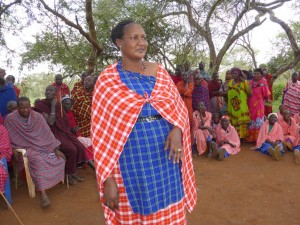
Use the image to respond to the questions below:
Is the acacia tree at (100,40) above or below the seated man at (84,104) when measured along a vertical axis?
above

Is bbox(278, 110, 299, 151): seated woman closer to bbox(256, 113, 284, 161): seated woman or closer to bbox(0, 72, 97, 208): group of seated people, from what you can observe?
bbox(256, 113, 284, 161): seated woman

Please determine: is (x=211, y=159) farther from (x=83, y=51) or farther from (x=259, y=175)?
(x=83, y=51)

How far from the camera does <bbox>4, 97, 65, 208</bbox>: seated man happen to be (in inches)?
160

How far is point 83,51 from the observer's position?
1016 cm

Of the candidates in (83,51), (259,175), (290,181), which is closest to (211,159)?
(259,175)

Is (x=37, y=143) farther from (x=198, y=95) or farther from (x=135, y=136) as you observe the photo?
(x=198, y=95)

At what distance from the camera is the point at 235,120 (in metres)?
6.70

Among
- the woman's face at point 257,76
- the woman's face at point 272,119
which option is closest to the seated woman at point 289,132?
the woman's face at point 272,119

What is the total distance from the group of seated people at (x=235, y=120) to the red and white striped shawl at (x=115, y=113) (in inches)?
160

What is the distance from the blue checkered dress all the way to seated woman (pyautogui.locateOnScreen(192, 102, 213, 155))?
4.31 m

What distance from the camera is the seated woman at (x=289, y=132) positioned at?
19.1ft

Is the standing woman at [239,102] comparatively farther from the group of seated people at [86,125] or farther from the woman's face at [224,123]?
the woman's face at [224,123]

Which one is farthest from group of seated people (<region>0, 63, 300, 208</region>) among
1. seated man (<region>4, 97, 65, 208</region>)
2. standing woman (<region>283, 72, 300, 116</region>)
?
standing woman (<region>283, 72, 300, 116</region>)

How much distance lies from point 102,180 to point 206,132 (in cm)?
464
